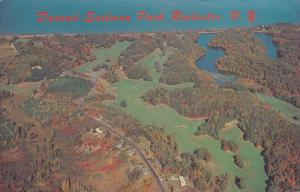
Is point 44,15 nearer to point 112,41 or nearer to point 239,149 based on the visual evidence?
point 112,41

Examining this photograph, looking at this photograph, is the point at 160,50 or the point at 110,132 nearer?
the point at 110,132

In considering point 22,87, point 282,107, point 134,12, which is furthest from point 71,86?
point 134,12

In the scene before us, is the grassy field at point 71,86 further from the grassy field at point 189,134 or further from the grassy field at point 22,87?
the grassy field at point 189,134

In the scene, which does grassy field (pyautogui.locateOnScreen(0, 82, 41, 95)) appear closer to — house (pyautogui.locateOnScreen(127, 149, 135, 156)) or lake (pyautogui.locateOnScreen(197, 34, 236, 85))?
house (pyautogui.locateOnScreen(127, 149, 135, 156))

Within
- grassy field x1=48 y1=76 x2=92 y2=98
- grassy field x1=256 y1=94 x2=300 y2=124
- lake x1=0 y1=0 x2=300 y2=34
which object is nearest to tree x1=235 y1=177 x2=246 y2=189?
grassy field x1=256 y1=94 x2=300 y2=124

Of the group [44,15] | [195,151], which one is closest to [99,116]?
[195,151]

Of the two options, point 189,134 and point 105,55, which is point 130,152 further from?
point 105,55
